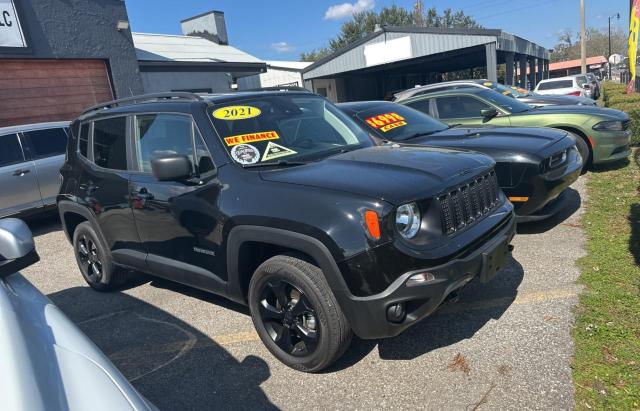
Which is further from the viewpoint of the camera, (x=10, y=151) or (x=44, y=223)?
(x=44, y=223)

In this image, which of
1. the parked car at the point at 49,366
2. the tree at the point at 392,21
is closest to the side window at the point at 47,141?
the parked car at the point at 49,366

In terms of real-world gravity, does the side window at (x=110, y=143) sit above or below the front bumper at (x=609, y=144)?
above

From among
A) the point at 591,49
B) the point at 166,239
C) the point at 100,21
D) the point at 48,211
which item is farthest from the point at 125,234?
the point at 591,49

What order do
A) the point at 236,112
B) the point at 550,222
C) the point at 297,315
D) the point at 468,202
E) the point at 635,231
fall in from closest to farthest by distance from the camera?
the point at 297,315
the point at 468,202
the point at 236,112
the point at 635,231
the point at 550,222

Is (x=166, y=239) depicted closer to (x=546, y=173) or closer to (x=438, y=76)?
(x=546, y=173)

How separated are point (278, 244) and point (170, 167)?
94 centimetres

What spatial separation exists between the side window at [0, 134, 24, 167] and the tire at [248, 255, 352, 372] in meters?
6.56

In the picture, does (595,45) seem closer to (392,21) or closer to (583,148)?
(392,21)

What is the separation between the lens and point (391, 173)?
2969mm

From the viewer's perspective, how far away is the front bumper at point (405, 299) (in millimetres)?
2578

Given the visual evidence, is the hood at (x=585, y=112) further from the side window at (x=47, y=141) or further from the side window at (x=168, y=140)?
the side window at (x=47, y=141)

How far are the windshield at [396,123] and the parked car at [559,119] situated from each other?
1.42m

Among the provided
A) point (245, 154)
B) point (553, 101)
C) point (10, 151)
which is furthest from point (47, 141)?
point (553, 101)

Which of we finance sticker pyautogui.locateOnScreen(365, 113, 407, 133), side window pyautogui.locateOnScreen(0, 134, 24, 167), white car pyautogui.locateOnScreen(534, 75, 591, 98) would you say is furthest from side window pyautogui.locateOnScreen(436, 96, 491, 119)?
white car pyautogui.locateOnScreen(534, 75, 591, 98)
